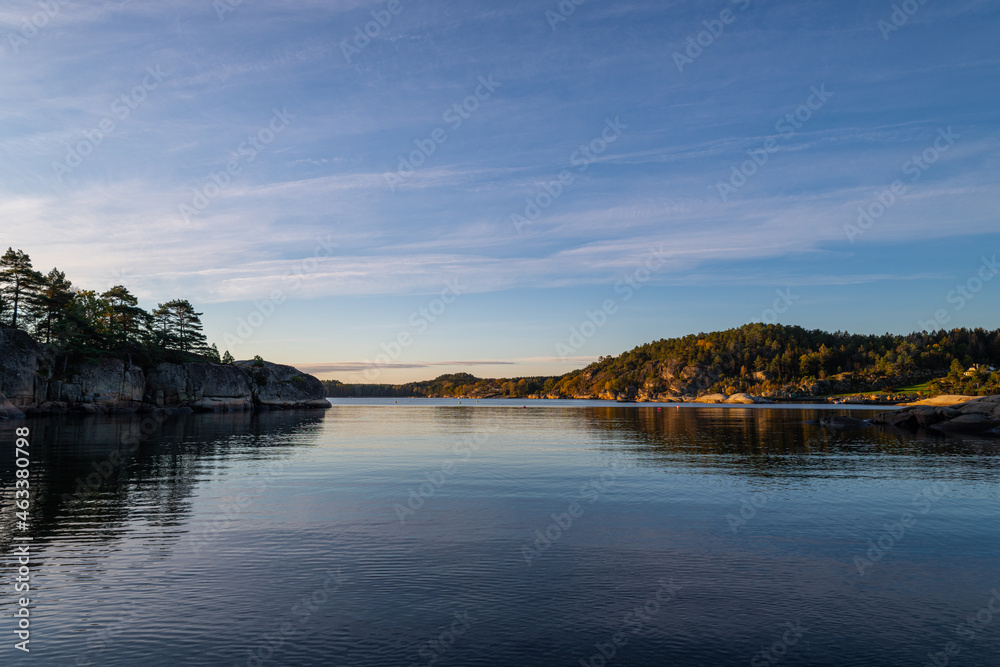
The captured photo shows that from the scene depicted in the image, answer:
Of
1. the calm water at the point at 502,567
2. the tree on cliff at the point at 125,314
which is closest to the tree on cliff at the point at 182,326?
the tree on cliff at the point at 125,314

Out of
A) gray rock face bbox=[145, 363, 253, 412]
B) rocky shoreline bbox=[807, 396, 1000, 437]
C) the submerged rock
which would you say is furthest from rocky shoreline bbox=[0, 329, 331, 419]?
rocky shoreline bbox=[807, 396, 1000, 437]

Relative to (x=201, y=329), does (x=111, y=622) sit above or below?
below

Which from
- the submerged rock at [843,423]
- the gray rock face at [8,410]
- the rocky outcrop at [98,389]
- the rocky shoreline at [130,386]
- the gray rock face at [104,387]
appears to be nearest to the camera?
the gray rock face at [8,410]

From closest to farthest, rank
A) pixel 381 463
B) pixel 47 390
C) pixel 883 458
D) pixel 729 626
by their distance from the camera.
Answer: pixel 729 626 < pixel 381 463 < pixel 883 458 < pixel 47 390

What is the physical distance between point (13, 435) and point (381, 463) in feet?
143

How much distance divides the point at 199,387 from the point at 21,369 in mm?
43291

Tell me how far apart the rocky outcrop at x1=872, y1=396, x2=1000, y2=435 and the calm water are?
51.4m

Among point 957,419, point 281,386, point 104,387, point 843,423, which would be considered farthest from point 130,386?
point 957,419

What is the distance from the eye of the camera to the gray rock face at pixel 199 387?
123062 millimetres

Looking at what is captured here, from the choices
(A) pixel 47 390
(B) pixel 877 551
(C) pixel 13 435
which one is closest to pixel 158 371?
(A) pixel 47 390

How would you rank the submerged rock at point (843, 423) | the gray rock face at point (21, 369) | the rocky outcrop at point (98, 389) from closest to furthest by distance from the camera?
the gray rock face at point (21, 369)
the submerged rock at point (843, 423)
the rocky outcrop at point (98, 389)

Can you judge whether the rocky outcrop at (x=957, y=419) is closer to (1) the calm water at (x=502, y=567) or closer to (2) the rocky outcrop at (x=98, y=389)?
(1) the calm water at (x=502, y=567)

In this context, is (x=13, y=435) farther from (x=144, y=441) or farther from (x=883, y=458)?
(x=883, y=458)

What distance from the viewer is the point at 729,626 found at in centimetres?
1420
